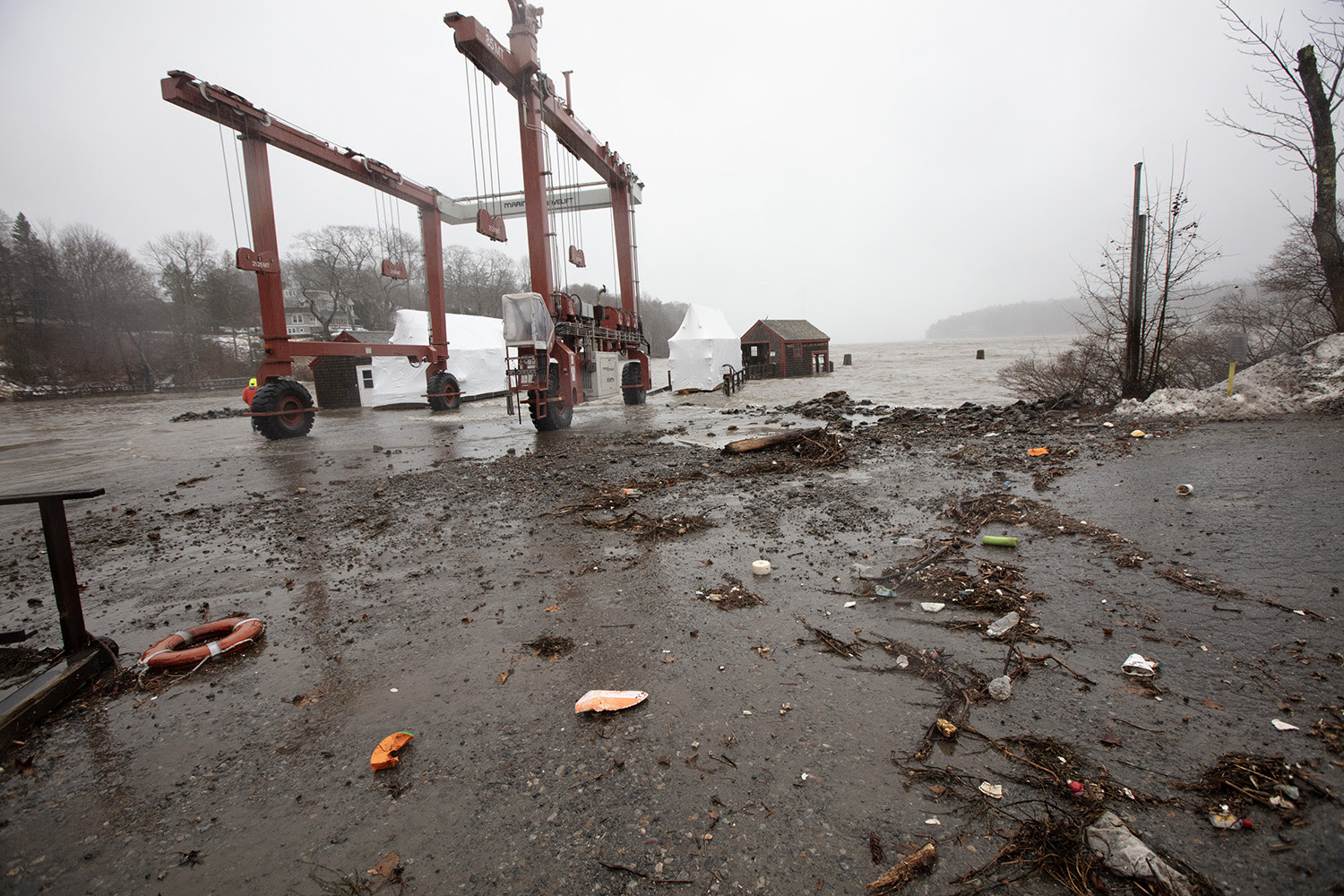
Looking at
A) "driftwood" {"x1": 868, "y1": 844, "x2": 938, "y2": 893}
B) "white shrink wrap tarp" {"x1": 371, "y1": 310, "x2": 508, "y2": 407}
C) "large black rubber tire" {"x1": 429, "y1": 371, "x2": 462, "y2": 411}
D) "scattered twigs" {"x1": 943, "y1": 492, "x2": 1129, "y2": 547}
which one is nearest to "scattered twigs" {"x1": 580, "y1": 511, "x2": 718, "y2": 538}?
"scattered twigs" {"x1": 943, "y1": 492, "x2": 1129, "y2": 547}

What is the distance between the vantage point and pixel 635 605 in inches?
140

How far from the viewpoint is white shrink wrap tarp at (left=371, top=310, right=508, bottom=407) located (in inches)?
891

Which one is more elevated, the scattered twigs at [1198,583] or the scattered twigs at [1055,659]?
the scattered twigs at [1198,583]

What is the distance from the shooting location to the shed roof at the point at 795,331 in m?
37.7

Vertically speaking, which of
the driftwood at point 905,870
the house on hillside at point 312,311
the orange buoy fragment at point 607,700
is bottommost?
the driftwood at point 905,870

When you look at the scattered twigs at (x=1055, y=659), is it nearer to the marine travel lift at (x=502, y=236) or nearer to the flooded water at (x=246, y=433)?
the flooded water at (x=246, y=433)

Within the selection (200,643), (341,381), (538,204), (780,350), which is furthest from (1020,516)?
(780,350)

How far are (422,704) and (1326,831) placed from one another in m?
3.17

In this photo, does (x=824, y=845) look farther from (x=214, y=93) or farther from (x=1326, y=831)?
(x=214, y=93)

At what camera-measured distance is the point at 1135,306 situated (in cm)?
1013

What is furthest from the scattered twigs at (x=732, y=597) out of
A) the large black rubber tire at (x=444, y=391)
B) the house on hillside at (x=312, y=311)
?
the house on hillside at (x=312, y=311)

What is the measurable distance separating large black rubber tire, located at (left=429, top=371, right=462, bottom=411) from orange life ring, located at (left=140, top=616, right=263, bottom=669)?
59.0 feet

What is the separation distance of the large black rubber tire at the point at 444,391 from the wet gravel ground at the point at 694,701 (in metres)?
15.3

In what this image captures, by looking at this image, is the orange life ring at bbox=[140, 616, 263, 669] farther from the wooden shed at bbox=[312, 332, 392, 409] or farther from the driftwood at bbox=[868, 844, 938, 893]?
the wooden shed at bbox=[312, 332, 392, 409]
